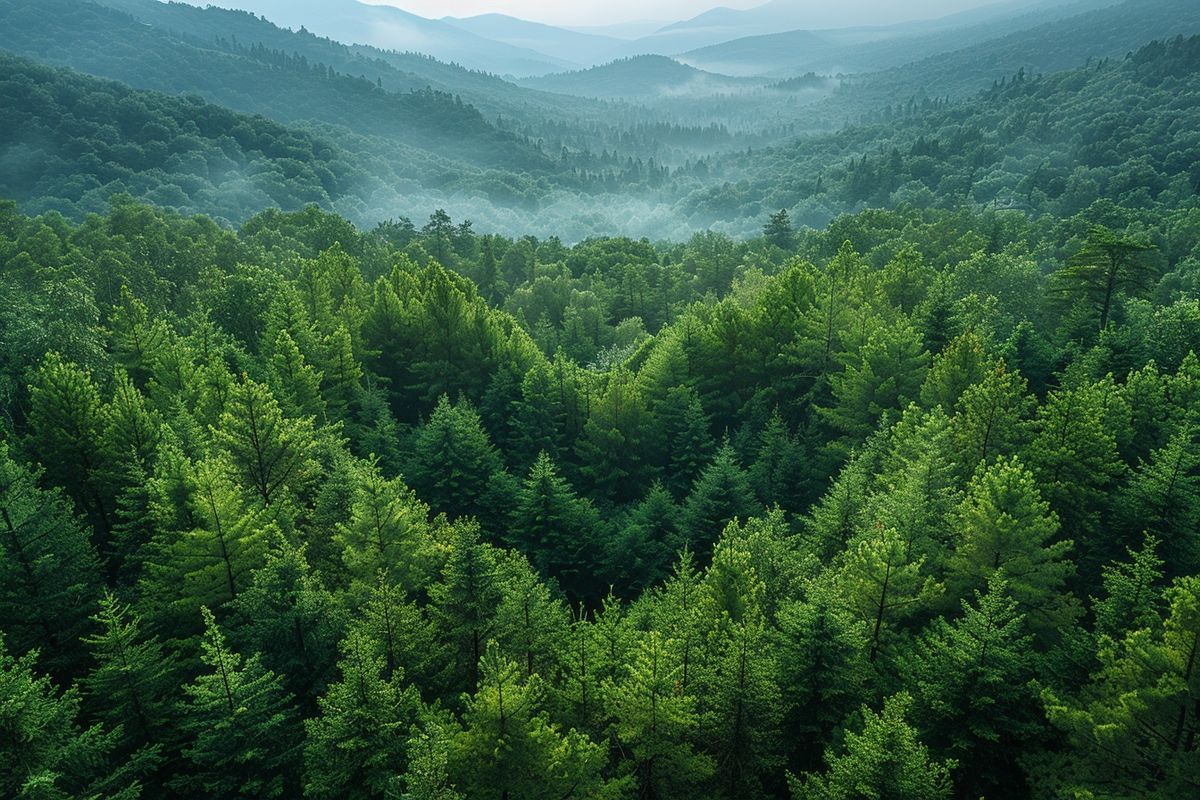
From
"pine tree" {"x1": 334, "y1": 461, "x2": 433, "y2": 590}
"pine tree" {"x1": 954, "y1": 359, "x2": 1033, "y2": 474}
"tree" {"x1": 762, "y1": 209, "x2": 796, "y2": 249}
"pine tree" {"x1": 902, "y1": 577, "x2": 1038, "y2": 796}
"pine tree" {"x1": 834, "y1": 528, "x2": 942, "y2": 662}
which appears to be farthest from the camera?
"tree" {"x1": 762, "y1": 209, "x2": 796, "y2": 249}

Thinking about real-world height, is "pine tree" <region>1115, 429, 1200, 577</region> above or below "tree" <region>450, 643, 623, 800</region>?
above

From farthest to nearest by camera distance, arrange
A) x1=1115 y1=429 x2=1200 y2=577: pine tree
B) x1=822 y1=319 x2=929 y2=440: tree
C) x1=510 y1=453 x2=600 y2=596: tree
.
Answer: x1=822 y1=319 x2=929 y2=440: tree → x1=510 y1=453 x2=600 y2=596: tree → x1=1115 y1=429 x2=1200 y2=577: pine tree

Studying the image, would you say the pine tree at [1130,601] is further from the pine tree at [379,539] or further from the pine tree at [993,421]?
the pine tree at [379,539]

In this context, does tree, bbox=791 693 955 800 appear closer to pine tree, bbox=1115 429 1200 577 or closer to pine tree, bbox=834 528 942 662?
pine tree, bbox=834 528 942 662

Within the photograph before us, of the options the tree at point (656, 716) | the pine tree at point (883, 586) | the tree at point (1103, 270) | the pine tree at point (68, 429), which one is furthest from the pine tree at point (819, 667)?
the tree at point (1103, 270)

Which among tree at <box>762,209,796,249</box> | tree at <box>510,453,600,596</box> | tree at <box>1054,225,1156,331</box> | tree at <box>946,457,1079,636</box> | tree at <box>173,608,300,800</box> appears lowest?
tree at <box>510,453,600,596</box>

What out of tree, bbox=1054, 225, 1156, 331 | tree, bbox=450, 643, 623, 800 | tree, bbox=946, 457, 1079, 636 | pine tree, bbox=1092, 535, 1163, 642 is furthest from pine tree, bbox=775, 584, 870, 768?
tree, bbox=1054, 225, 1156, 331
